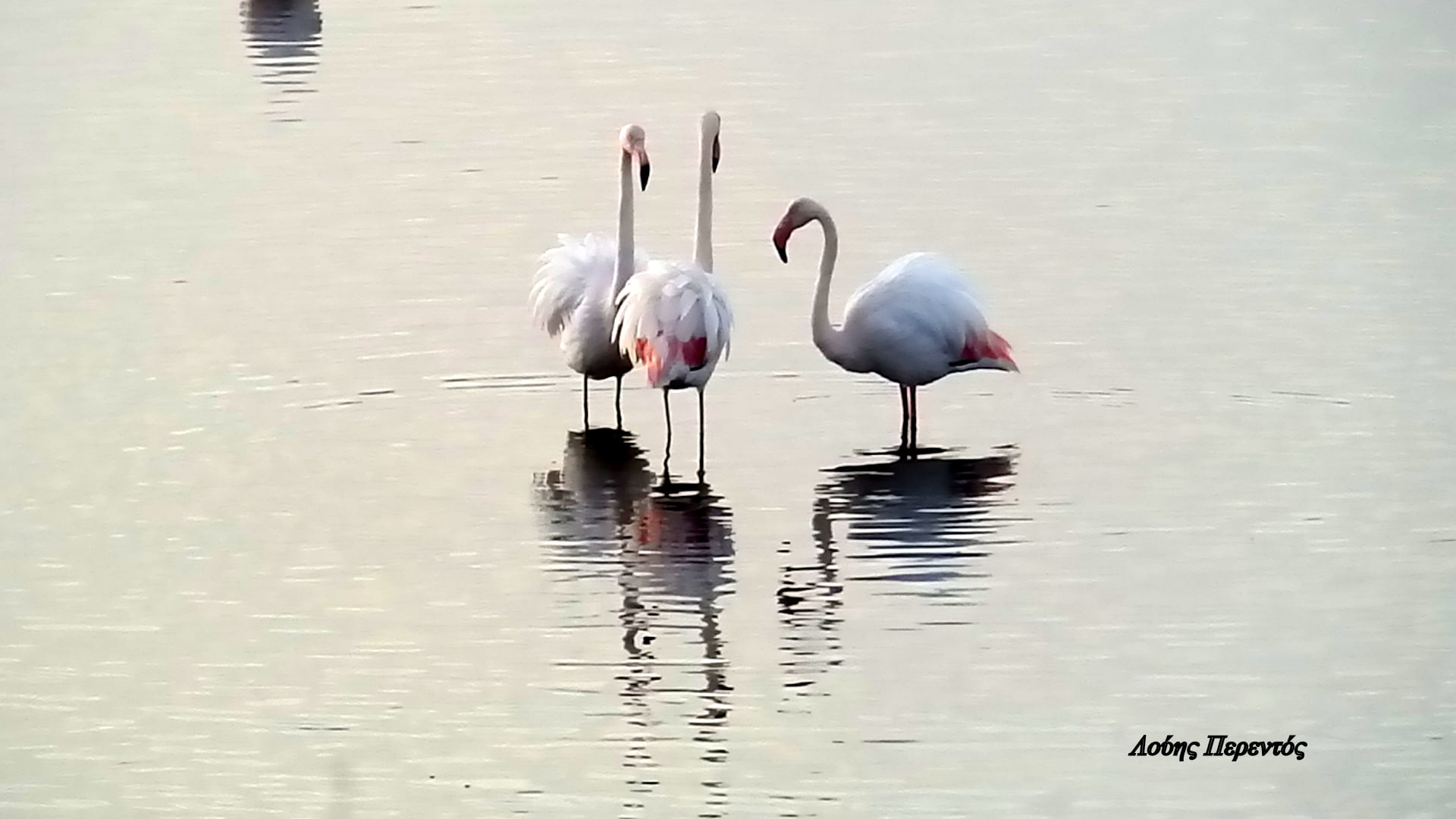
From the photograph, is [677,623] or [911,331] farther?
[911,331]

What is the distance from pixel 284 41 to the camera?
20.7 metres

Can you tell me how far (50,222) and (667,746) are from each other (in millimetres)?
8681

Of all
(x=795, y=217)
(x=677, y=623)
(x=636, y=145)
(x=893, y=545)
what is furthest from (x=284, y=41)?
(x=677, y=623)

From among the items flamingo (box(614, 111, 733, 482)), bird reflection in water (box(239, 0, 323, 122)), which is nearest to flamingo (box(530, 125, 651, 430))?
flamingo (box(614, 111, 733, 482))

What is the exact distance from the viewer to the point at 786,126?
53.5 ft

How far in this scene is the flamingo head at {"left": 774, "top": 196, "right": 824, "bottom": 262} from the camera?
10.9 metres

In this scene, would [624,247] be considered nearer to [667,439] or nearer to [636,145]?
[636,145]

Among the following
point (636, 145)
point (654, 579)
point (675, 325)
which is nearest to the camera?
point (654, 579)

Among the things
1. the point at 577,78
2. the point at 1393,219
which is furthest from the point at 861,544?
the point at 577,78

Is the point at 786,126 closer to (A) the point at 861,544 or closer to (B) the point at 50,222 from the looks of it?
(B) the point at 50,222

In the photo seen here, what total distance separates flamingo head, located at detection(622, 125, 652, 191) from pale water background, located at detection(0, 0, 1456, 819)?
1.07 metres

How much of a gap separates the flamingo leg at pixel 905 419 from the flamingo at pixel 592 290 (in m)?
1.16

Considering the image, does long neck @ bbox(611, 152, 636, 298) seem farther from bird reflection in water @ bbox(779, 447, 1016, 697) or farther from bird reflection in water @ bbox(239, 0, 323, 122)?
bird reflection in water @ bbox(239, 0, 323, 122)

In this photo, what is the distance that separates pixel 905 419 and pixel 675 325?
1.19m
